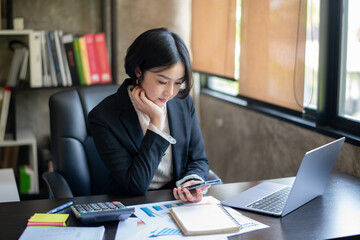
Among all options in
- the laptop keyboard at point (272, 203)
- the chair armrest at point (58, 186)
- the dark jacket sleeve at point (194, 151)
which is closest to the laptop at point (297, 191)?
the laptop keyboard at point (272, 203)

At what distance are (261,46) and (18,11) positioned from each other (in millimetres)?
1688

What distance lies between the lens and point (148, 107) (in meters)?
1.71

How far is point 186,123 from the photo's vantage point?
74.0 inches

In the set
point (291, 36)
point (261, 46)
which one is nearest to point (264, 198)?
point (291, 36)

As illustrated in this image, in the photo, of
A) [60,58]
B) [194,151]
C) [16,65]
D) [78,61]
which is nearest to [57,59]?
[60,58]

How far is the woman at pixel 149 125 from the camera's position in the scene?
5.35 ft

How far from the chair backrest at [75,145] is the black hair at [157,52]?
41 cm

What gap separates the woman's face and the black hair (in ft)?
0.06

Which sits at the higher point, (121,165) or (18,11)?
(18,11)

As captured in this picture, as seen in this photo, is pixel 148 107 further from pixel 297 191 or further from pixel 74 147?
pixel 297 191

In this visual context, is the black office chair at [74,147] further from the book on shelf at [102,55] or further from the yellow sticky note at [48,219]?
the book on shelf at [102,55]

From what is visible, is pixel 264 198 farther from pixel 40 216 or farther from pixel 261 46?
pixel 261 46

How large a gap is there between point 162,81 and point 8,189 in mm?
738

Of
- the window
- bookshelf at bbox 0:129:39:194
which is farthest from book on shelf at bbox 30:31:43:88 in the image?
the window
